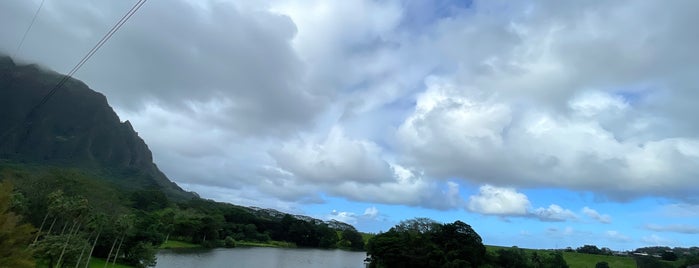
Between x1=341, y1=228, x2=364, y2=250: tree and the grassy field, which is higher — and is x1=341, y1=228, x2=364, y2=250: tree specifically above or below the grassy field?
above

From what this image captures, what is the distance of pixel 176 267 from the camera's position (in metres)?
64.0

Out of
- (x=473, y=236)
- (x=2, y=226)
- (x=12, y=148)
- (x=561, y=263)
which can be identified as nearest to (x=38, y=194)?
(x=2, y=226)

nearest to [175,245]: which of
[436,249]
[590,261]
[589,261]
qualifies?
[436,249]

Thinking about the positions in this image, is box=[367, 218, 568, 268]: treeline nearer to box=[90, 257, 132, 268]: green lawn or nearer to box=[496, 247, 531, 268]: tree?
box=[496, 247, 531, 268]: tree

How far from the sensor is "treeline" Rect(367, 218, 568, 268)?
245ft

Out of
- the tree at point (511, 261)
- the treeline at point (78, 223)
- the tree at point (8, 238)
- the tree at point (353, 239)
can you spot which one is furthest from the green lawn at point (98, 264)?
the tree at point (353, 239)

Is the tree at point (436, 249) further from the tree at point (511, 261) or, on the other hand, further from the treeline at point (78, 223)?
the treeline at point (78, 223)

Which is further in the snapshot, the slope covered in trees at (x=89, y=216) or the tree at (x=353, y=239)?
the tree at (x=353, y=239)

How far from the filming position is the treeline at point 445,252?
245 ft

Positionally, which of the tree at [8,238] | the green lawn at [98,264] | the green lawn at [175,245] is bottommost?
the green lawn at [98,264]

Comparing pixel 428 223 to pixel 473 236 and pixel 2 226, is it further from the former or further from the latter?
pixel 2 226

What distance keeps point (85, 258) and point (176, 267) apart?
60.0ft

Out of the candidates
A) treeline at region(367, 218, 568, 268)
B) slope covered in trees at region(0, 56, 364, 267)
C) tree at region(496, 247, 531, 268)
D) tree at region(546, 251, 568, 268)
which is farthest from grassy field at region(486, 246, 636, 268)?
slope covered in trees at region(0, 56, 364, 267)

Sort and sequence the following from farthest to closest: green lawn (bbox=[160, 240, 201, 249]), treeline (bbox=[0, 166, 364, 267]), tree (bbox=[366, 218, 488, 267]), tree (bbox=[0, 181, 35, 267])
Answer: green lawn (bbox=[160, 240, 201, 249]) → tree (bbox=[366, 218, 488, 267]) → treeline (bbox=[0, 166, 364, 267]) → tree (bbox=[0, 181, 35, 267])
